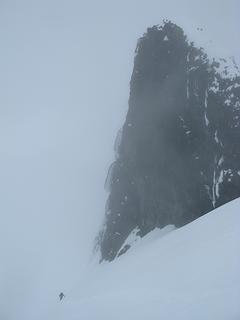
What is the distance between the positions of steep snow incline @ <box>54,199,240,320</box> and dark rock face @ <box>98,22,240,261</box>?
44.0 ft

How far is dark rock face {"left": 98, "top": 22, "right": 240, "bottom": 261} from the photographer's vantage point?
141 feet

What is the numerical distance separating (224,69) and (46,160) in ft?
138

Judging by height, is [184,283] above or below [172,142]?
below

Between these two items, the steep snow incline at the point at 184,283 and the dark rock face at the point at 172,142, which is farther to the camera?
the dark rock face at the point at 172,142

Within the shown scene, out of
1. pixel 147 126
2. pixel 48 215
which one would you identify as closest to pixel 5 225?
pixel 48 215

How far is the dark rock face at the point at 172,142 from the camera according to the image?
43.1m

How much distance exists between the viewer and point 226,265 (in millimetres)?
19250

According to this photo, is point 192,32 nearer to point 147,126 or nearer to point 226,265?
point 147,126

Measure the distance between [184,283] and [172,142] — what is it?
91.9 ft

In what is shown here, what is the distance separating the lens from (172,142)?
155 ft

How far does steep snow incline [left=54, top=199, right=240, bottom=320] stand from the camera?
682 inches

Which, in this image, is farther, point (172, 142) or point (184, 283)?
point (172, 142)

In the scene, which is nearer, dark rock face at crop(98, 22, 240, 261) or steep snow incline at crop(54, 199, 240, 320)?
steep snow incline at crop(54, 199, 240, 320)

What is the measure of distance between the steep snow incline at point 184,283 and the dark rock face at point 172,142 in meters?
13.4
